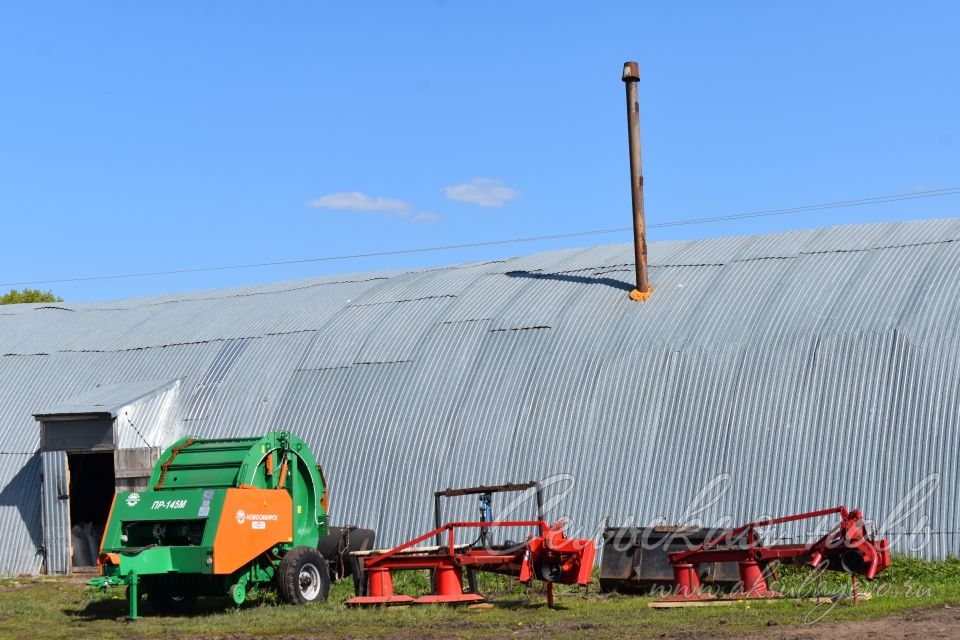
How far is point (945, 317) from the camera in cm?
2184

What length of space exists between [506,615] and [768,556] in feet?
11.4

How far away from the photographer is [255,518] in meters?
18.1

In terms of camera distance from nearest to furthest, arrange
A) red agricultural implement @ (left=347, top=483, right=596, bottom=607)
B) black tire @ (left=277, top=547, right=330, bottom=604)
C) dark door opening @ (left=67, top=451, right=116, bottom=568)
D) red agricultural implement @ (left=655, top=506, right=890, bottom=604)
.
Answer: red agricultural implement @ (left=655, top=506, right=890, bottom=604) < red agricultural implement @ (left=347, top=483, right=596, bottom=607) < black tire @ (left=277, top=547, right=330, bottom=604) < dark door opening @ (left=67, top=451, right=116, bottom=568)

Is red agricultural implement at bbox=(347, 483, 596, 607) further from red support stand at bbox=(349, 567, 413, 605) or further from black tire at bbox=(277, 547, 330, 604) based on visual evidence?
black tire at bbox=(277, 547, 330, 604)

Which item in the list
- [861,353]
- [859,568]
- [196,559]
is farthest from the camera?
[861,353]

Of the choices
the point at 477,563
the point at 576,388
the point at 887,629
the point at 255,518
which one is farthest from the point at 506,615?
the point at 576,388

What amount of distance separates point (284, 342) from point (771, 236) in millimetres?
11159

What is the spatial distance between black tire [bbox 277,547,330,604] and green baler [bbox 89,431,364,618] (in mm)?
14

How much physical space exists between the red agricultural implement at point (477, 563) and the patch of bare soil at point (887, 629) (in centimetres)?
308

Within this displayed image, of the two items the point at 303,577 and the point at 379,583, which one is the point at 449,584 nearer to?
the point at 379,583

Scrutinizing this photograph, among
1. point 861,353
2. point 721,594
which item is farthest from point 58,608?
point 861,353

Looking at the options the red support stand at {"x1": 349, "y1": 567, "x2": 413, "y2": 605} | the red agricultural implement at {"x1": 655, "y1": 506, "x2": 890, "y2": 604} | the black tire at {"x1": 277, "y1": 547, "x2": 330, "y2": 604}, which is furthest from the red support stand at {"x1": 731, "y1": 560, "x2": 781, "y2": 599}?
the black tire at {"x1": 277, "y1": 547, "x2": 330, "y2": 604}

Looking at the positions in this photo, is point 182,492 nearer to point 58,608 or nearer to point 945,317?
point 58,608

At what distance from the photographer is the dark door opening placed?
26.1 metres
